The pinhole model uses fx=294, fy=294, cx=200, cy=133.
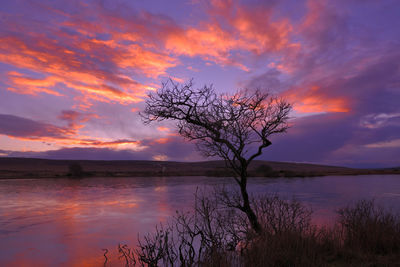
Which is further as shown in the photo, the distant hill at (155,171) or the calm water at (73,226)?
the distant hill at (155,171)

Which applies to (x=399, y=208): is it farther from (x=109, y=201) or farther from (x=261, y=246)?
(x=109, y=201)

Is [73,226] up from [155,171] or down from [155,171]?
down

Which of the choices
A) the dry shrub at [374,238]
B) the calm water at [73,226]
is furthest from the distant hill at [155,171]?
the calm water at [73,226]

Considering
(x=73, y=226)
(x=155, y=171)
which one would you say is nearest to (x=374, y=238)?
(x=73, y=226)

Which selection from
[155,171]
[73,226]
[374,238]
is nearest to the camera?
[374,238]

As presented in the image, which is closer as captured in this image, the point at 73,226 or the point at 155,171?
the point at 73,226

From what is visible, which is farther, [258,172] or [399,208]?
[258,172]

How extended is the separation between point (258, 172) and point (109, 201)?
158 ft

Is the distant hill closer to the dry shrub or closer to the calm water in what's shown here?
the dry shrub

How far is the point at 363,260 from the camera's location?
24.8 ft

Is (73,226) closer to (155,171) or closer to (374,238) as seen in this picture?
(374,238)

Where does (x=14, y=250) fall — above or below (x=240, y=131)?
below

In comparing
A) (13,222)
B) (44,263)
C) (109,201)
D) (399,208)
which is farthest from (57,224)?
(399,208)

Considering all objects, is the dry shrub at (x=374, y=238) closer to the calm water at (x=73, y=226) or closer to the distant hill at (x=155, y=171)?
the distant hill at (x=155, y=171)
